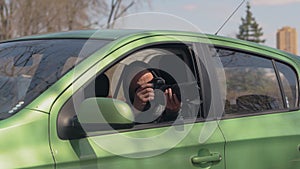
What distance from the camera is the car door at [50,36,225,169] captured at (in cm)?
269

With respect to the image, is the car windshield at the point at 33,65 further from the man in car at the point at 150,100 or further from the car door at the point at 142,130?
the man in car at the point at 150,100

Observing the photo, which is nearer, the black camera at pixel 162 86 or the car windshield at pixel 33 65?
the car windshield at pixel 33 65

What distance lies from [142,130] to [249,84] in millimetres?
1205

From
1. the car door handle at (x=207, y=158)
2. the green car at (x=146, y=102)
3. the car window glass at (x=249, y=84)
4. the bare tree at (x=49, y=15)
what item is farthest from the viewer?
the bare tree at (x=49, y=15)

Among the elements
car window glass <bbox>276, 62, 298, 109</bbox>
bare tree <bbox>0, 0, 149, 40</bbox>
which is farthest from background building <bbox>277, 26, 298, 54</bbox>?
car window glass <bbox>276, 62, 298, 109</bbox>

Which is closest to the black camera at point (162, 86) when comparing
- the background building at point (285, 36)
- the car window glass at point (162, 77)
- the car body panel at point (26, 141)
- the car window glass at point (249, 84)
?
the car window glass at point (162, 77)

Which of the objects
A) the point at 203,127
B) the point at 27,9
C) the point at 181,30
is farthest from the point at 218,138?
the point at 27,9

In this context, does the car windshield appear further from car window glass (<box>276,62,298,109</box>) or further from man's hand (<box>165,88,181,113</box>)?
car window glass (<box>276,62,298,109</box>)

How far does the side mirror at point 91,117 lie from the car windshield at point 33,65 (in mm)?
206

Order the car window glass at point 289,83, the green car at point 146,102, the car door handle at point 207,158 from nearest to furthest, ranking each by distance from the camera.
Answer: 1. the green car at point 146,102
2. the car door handle at point 207,158
3. the car window glass at point 289,83

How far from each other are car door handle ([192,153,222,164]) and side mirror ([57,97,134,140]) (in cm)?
55

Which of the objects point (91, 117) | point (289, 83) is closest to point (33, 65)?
point (91, 117)

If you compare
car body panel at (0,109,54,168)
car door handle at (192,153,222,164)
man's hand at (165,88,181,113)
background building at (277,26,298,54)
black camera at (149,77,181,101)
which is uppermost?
background building at (277,26,298,54)

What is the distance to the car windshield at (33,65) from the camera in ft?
9.19
